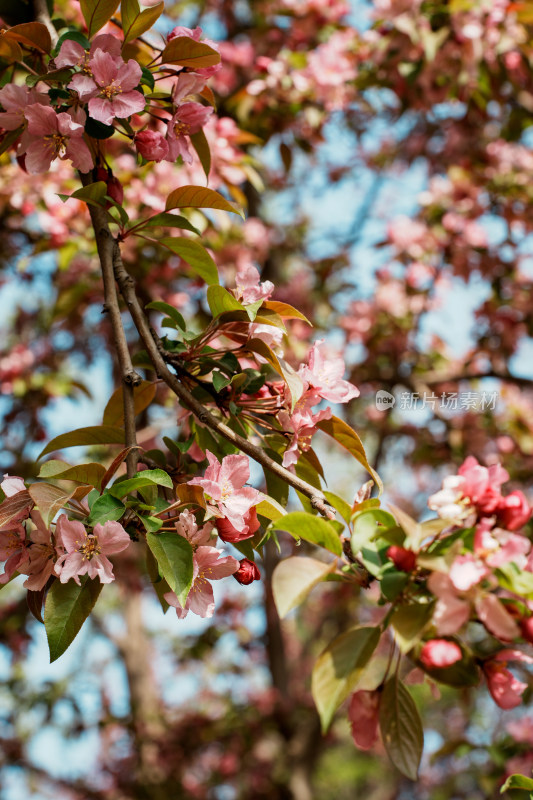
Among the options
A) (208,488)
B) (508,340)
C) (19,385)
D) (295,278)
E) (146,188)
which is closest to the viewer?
(208,488)

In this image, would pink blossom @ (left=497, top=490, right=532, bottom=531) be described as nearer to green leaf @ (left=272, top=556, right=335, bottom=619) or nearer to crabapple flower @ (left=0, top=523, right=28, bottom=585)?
green leaf @ (left=272, top=556, right=335, bottom=619)

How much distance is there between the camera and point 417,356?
3557 mm

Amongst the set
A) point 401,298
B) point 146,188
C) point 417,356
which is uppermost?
point 146,188

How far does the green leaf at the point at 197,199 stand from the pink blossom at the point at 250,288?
0.09 meters

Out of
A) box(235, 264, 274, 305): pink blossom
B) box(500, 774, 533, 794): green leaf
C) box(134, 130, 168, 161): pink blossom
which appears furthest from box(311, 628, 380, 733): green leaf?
box(134, 130, 168, 161): pink blossom

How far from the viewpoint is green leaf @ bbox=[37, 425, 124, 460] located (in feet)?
3.33

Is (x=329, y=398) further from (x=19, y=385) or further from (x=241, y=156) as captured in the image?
(x=19, y=385)

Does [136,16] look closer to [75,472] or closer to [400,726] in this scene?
[75,472]

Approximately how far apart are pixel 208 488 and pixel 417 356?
112 inches

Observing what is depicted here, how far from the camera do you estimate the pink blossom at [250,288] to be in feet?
3.37

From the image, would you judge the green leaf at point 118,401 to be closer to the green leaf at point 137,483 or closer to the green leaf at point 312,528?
the green leaf at point 137,483

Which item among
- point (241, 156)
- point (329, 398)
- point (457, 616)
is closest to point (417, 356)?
point (241, 156)

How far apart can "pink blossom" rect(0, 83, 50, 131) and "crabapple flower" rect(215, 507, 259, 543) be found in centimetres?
65

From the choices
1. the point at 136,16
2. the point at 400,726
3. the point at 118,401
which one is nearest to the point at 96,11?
the point at 136,16
